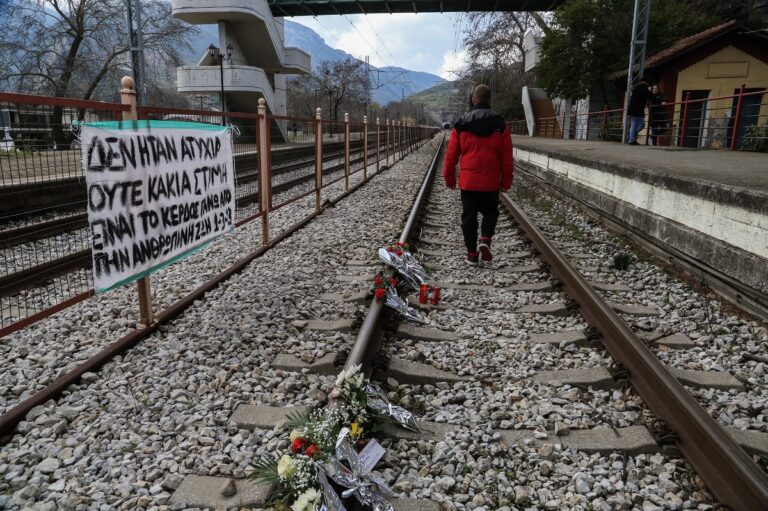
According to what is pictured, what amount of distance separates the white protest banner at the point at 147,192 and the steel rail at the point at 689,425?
10.9ft

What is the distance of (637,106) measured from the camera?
16844mm

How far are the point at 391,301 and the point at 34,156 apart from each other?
2874 mm

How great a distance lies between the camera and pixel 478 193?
21.6 ft

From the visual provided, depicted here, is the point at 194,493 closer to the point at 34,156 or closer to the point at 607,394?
the point at 607,394

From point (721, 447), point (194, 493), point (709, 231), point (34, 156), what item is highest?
point (34, 156)

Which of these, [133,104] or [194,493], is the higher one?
[133,104]

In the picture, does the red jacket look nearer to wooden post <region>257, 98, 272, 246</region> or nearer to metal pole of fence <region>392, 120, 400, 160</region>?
wooden post <region>257, 98, 272, 246</region>

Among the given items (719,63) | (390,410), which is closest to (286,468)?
(390,410)

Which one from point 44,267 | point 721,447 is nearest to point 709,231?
point 721,447

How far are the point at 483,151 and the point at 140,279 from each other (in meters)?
3.80

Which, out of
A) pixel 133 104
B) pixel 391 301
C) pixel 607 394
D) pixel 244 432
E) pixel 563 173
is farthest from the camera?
Answer: pixel 563 173

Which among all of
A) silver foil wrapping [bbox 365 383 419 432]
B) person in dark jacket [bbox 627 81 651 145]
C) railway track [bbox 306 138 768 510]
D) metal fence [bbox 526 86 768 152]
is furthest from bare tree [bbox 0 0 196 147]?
silver foil wrapping [bbox 365 383 419 432]

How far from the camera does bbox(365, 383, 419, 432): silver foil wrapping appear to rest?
2.98m

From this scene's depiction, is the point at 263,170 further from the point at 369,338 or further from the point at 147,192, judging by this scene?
the point at 369,338
